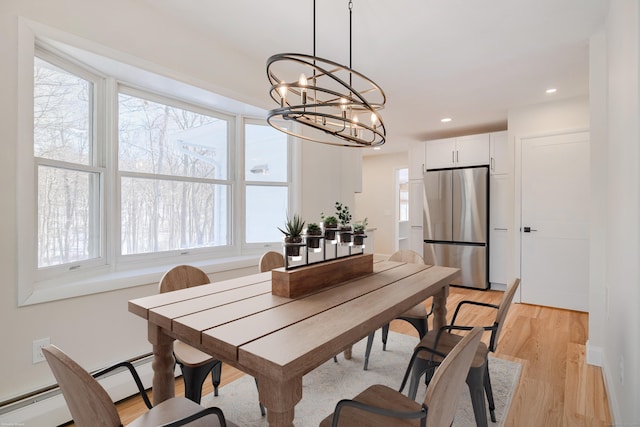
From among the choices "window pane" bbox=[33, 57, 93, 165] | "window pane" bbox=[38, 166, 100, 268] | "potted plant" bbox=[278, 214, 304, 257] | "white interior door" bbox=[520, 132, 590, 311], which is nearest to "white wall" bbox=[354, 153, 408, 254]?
"white interior door" bbox=[520, 132, 590, 311]

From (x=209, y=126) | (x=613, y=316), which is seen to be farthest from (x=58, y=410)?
(x=613, y=316)

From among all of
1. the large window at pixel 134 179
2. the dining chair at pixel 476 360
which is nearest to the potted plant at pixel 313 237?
the dining chair at pixel 476 360

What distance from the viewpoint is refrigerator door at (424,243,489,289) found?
4.62 m

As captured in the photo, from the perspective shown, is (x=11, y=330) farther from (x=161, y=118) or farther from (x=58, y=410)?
(x=161, y=118)

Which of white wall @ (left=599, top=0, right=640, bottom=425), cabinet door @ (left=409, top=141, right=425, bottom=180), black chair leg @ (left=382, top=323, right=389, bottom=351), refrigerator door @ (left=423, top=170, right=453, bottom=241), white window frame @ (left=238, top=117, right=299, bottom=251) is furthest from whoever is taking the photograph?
cabinet door @ (left=409, top=141, right=425, bottom=180)

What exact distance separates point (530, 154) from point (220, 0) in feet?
12.6

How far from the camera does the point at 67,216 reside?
1960 millimetres

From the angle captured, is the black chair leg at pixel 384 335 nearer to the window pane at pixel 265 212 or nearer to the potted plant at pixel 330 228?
the potted plant at pixel 330 228

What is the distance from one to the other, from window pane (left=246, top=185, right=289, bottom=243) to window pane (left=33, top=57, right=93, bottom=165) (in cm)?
144

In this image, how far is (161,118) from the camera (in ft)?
8.42

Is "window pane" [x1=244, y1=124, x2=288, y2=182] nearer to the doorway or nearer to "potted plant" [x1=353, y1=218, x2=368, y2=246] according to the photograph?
"potted plant" [x1=353, y1=218, x2=368, y2=246]

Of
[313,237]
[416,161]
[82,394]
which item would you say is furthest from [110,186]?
[416,161]

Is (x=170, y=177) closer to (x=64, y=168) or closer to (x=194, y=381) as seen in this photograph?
(x=64, y=168)

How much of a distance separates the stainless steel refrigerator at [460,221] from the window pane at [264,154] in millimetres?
2726
